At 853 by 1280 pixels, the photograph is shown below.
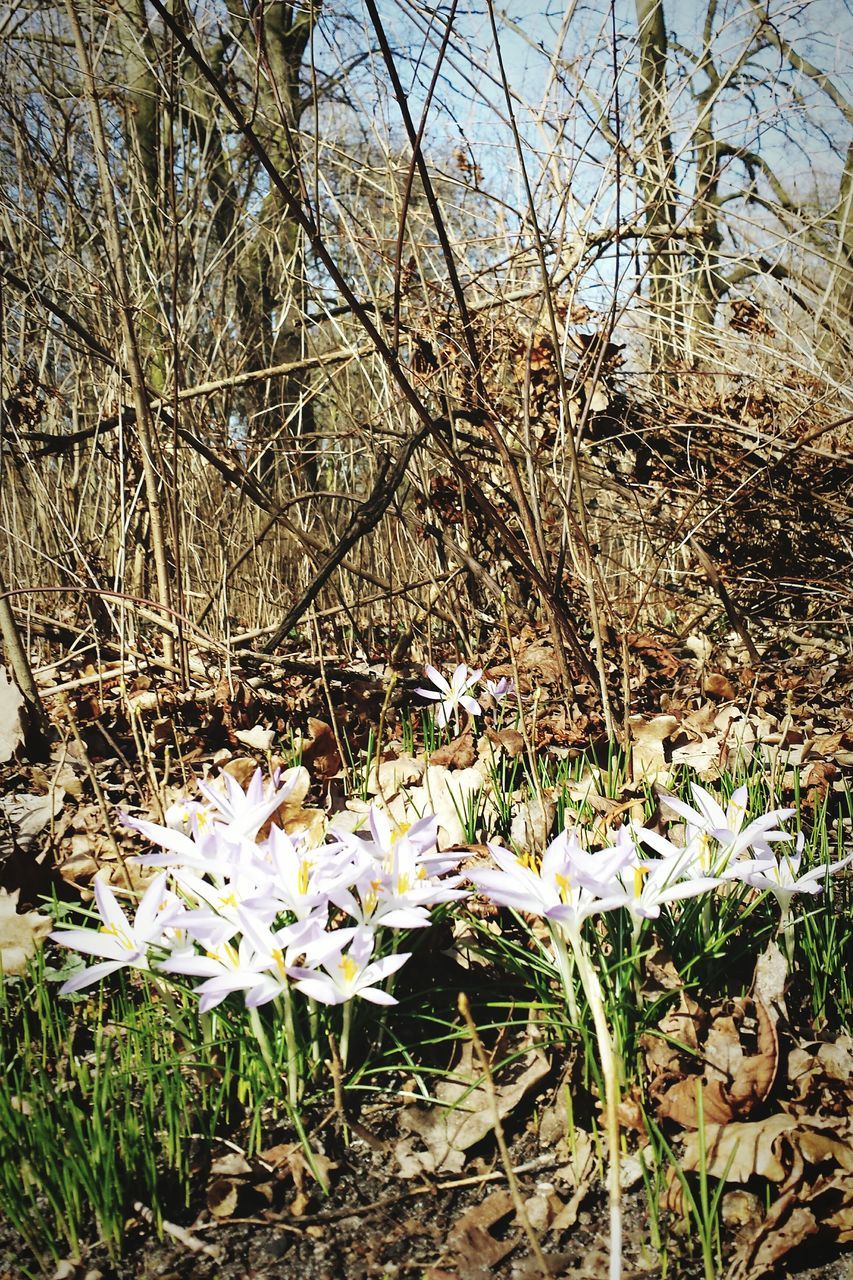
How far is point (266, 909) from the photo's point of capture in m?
1.27

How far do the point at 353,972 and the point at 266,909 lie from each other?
160 mm

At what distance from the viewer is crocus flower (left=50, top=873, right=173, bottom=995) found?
1.35 m

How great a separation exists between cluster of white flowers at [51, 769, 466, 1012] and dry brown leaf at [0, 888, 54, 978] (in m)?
0.30

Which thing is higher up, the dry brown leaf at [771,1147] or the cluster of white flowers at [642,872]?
the cluster of white flowers at [642,872]

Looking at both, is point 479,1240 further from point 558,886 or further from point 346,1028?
point 558,886

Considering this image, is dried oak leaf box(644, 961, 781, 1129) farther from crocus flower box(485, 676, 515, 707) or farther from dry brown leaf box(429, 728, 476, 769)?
crocus flower box(485, 676, 515, 707)

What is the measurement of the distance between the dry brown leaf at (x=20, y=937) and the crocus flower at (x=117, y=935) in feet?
1.12

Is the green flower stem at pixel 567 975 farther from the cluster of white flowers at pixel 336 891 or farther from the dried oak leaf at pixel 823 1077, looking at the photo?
the dried oak leaf at pixel 823 1077

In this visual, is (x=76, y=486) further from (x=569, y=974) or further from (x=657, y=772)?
(x=569, y=974)

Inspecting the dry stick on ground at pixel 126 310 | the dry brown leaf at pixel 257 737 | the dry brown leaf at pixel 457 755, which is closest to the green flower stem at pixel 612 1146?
the dry brown leaf at pixel 457 755

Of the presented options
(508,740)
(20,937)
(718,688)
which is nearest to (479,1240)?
(20,937)

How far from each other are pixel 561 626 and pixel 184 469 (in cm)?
219

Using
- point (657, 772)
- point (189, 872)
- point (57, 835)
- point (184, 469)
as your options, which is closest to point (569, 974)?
point (189, 872)

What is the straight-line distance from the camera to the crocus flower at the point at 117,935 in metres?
1.35
